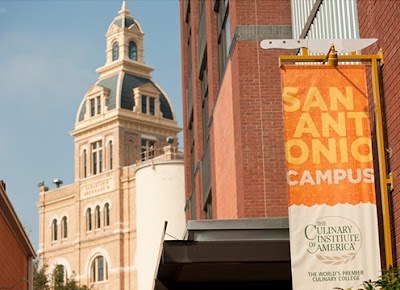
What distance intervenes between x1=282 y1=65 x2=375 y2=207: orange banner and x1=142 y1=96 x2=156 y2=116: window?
9331cm

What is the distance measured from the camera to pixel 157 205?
5278 cm

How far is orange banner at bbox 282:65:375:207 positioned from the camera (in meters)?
11.0

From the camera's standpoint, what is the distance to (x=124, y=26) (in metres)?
111

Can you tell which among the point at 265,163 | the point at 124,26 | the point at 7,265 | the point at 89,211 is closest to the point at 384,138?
the point at 265,163

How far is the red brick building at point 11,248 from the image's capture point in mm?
24953

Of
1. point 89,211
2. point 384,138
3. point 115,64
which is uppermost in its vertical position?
point 115,64

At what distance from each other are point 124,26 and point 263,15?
91206 millimetres

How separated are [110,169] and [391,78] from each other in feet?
297

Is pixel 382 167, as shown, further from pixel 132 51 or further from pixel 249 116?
pixel 132 51

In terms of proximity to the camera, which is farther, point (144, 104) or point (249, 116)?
point (144, 104)

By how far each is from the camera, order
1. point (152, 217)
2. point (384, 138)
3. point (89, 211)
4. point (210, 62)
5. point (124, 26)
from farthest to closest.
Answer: point (124, 26), point (89, 211), point (152, 217), point (210, 62), point (384, 138)

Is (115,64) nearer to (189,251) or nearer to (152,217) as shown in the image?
→ (152,217)

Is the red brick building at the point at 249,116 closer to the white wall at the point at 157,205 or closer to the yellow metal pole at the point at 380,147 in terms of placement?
the yellow metal pole at the point at 380,147

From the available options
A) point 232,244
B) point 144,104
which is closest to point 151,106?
point 144,104
